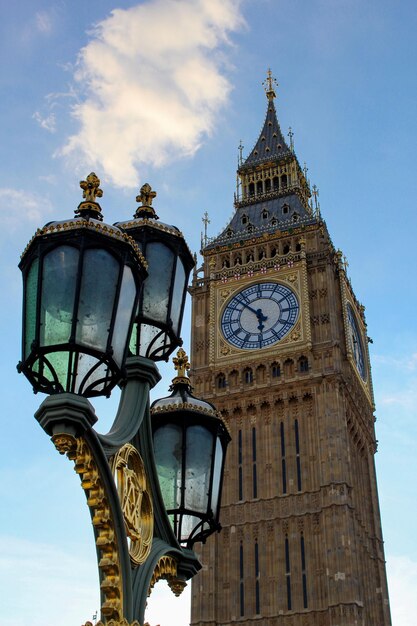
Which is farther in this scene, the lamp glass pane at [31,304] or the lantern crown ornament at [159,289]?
the lantern crown ornament at [159,289]

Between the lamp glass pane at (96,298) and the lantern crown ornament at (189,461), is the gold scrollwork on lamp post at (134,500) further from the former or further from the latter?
the lamp glass pane at (96,298)

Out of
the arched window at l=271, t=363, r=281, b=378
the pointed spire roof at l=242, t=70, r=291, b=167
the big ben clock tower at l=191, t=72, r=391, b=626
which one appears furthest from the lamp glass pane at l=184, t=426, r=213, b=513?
the pointed spire roof at l=242, t=70, r=291, b=167

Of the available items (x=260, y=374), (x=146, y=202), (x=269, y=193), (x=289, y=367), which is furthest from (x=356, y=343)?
(x=146, y=202)

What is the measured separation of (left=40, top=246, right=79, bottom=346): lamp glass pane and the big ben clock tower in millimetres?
29677

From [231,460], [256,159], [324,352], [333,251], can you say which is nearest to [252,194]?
[256,159]

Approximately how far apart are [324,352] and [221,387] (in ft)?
15.2

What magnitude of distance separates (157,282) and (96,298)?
1.30 metres

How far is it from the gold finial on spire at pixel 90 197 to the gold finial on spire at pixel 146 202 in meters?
0.72

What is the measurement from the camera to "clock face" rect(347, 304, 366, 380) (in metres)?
40.6

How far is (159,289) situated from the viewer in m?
5.80

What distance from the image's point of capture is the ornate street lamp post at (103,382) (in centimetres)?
437

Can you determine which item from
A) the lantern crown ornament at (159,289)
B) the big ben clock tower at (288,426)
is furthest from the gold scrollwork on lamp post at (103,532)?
the big ben clock tower at (288,426)

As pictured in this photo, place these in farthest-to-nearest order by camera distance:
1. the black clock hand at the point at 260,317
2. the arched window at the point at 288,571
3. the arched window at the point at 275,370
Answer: the black clock hand at the point at 260,317
the arched window at the point at 275,370
the arched window at the point at 288,571

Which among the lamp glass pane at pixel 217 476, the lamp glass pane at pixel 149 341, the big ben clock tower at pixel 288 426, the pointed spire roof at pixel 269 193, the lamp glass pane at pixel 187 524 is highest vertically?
the pointed spire roof at pixel 269 193
